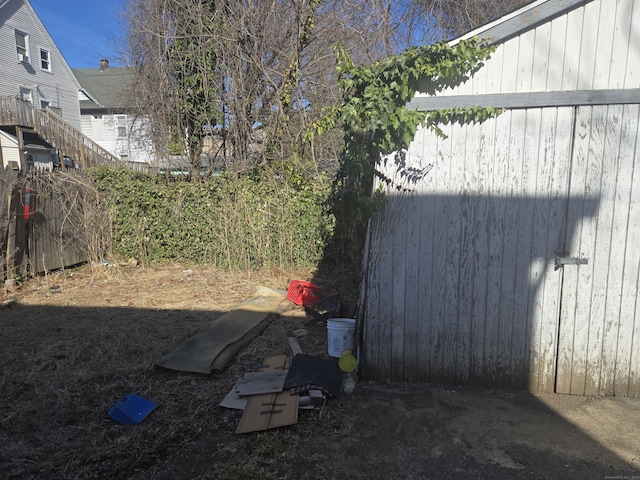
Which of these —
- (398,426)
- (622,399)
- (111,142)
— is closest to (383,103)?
(398,426)

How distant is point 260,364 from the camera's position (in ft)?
14.6

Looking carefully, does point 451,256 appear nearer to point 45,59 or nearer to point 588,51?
point 588,51

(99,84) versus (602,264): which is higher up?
(99,84)

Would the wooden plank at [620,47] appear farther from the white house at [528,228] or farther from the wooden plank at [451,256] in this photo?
the wooden plank at [451,256]

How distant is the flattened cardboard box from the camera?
3184 mm

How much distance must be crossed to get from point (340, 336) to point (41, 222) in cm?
653

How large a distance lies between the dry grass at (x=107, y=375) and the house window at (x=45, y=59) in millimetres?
22142

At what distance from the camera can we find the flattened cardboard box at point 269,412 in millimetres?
3184

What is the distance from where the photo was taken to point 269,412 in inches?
131

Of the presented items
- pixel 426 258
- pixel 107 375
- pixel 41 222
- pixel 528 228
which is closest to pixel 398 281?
pixel 426 258

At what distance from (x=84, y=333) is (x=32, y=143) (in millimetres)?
20156

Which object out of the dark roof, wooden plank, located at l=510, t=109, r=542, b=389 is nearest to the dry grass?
wooden plank, located at l=510, t=109, r=542, b=389

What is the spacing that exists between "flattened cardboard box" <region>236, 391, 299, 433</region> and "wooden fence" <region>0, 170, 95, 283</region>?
19.3 ft

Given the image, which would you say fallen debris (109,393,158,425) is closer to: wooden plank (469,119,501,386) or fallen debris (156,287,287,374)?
fallen debris (156,287,287,374)
